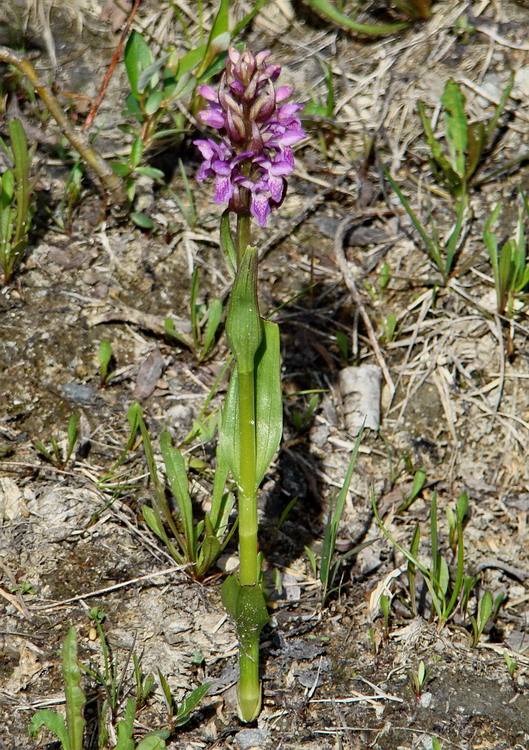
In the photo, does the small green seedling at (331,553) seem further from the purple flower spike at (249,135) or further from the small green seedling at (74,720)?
the purple flower spike at (249,135)

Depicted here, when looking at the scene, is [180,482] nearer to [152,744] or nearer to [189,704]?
[189,704]

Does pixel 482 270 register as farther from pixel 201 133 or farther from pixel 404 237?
pixel 201 133

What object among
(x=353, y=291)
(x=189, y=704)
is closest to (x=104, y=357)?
(x=353, y=291)

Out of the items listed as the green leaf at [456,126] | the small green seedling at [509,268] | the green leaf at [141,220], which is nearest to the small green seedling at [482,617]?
the small green seedling at [509,268]

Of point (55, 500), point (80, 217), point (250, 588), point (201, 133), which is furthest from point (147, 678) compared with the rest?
point (201, 133)

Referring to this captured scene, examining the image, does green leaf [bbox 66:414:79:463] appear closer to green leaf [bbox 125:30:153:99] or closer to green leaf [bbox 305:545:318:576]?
green leaf [bbox 305:545:318:576]

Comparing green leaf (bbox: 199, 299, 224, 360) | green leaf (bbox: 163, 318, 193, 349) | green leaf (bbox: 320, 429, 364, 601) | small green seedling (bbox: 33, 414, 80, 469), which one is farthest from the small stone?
green leaf (bbox: 320, 429, 364, 601)
